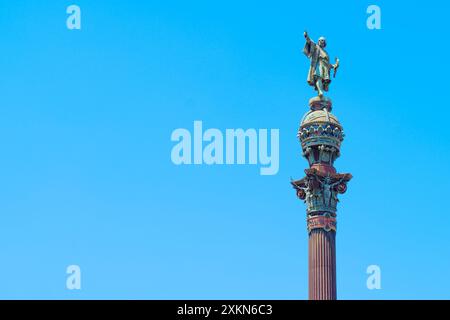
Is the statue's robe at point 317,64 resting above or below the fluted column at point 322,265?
above

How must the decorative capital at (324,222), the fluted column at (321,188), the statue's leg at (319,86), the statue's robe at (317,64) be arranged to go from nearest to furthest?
the fluted column at (321,188)
the decorative capital at (324,222)
the statue's leg at (319,86)
the statue's robe at (317,64)

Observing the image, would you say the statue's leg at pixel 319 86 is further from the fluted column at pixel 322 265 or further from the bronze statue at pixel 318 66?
the fluted column at pixel 322 265

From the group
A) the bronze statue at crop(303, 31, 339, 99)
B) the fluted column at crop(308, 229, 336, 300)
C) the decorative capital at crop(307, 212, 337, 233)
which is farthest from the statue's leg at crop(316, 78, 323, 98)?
the fluted column at crop(308, 229, 336, 300)

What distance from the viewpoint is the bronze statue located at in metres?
55.2

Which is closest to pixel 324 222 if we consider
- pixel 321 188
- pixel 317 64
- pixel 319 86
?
pixel 321 188

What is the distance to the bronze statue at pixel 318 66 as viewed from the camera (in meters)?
55.2

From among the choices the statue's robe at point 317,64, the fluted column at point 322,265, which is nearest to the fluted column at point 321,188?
the fluted column at point 322,265
